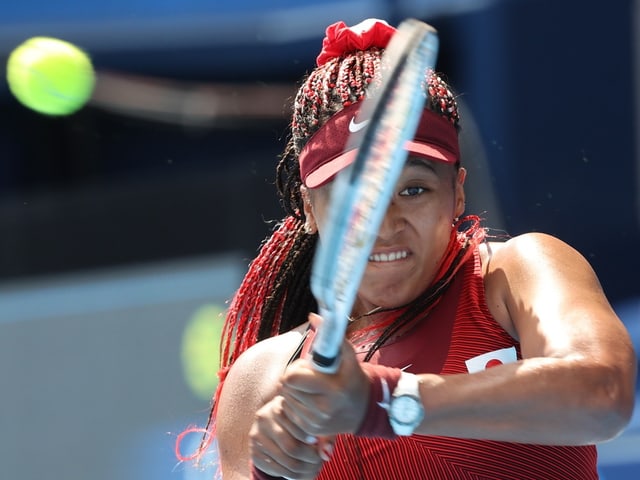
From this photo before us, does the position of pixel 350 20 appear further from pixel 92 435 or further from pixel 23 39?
pixel 92 435

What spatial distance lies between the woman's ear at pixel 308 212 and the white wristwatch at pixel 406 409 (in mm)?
717

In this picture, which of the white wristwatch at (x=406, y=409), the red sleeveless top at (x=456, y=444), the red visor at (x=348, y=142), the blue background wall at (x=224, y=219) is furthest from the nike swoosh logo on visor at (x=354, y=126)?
the blue background wall at (x=224, y=219)

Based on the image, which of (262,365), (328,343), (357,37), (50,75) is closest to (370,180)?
(328,343)

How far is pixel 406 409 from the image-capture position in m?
1.68

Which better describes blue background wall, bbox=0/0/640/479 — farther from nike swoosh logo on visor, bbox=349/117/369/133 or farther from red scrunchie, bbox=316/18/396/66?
nike swoosh logo on visor, bbox=349/117/369/133

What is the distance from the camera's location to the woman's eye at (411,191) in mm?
2108

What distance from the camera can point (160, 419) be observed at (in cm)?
454

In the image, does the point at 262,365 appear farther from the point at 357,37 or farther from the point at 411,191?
the point at 357,37

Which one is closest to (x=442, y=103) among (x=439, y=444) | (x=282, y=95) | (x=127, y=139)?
(x=439, y=444)

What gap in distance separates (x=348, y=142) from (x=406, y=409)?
62cm

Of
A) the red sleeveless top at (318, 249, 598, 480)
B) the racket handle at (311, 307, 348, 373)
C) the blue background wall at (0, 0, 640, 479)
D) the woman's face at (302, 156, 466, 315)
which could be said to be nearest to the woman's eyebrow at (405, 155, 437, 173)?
the woman's face at (302, 156, 466, 315)

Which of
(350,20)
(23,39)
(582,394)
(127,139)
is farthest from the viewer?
(127,139)

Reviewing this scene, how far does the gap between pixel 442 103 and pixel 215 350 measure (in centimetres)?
259

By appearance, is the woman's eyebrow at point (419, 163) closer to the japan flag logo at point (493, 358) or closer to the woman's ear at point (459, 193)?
the woman's ear at point (459, 193)
